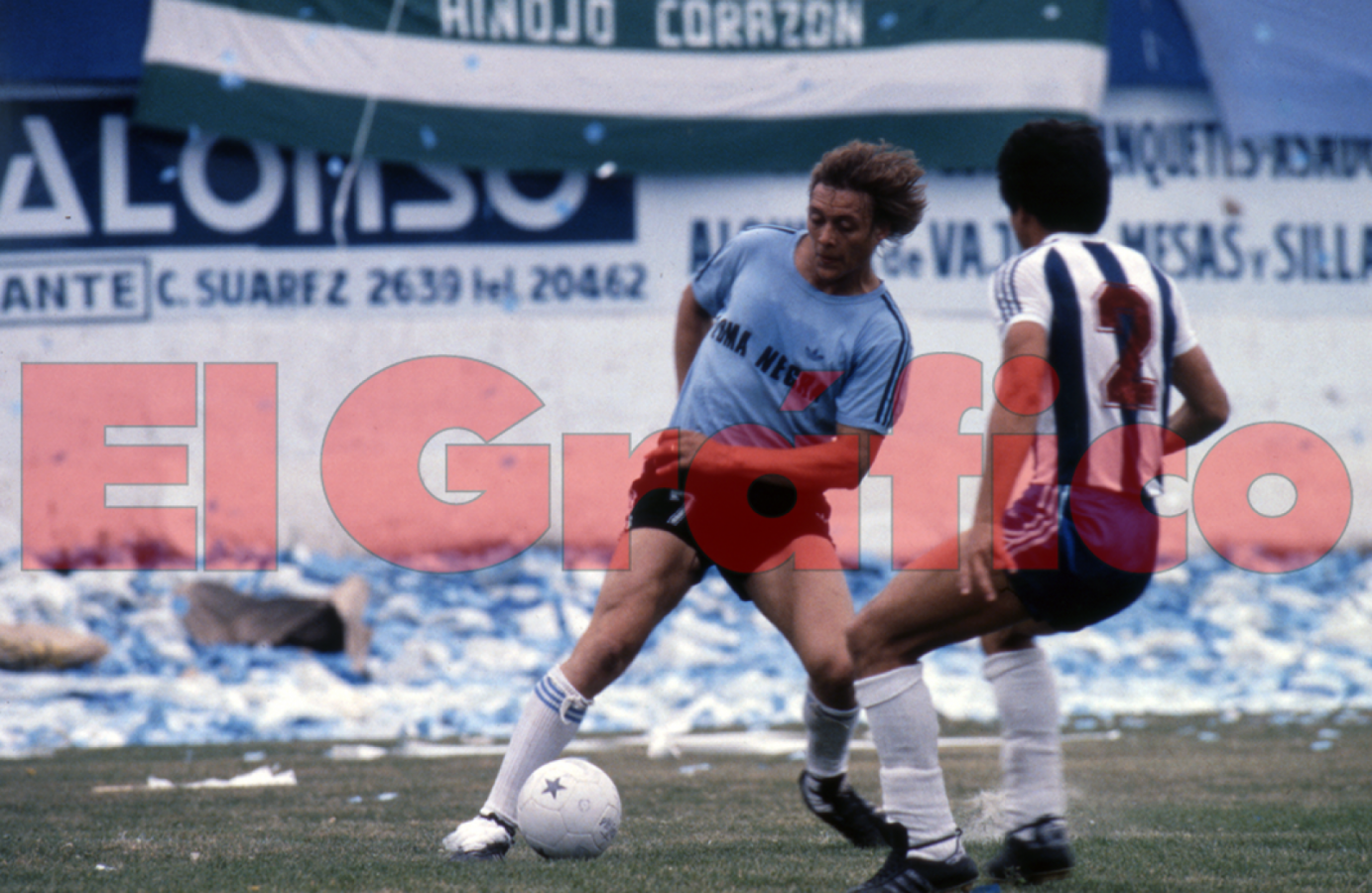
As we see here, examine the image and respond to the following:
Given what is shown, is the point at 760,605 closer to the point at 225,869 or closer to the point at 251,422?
the point at 225,869

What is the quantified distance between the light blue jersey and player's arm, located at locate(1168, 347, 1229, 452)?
2.70ft

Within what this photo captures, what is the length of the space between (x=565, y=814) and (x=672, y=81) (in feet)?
25.8

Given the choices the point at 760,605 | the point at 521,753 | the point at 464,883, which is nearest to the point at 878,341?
the point at 760,605

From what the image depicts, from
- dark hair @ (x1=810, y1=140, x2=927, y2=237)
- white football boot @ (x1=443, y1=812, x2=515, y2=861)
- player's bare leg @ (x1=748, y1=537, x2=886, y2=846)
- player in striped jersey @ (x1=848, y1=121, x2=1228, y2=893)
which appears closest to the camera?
player in striped jersey @ (x1=848, y1=121, x2=1228, y2=893)

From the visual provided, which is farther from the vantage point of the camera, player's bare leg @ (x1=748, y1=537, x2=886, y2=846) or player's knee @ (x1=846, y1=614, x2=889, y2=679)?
player's bare leg @ (x1=748, y1=537, x2=886, y2=846)

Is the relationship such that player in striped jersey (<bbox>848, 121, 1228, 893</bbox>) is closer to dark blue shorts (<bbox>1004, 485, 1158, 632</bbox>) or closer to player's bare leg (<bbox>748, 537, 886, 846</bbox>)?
dark blue shorts (<bbox>1004, 485, 1158, 632</bbox>)

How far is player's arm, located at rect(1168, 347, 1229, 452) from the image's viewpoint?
3.67 meters

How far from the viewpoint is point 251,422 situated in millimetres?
11000

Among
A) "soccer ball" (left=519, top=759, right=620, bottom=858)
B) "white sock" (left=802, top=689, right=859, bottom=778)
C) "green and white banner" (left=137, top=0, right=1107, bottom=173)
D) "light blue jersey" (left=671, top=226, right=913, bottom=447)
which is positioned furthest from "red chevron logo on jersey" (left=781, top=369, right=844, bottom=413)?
"green and white banner" (left=137, top=0, right=1107, bottom=173)

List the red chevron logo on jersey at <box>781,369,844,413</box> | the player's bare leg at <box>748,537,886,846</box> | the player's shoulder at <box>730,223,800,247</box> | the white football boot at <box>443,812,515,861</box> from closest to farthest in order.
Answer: the white football boot at <box>443,812,515,861</box>
the player's bare leg at <box>748,537,886,846</box>
the red chevron logo on jersey at <box>781,369,844,413</box>
the player's shoulder at <box>730,223,800,247</box>

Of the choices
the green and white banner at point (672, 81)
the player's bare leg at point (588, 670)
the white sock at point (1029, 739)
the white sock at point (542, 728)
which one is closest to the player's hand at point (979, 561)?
the white sock at point (1029, 739)

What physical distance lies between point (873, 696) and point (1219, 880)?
1.02 m

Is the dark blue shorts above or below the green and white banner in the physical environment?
below

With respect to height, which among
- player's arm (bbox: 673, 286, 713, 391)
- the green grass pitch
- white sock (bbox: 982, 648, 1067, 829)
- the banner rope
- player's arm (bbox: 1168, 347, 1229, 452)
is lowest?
the green grass pitch
